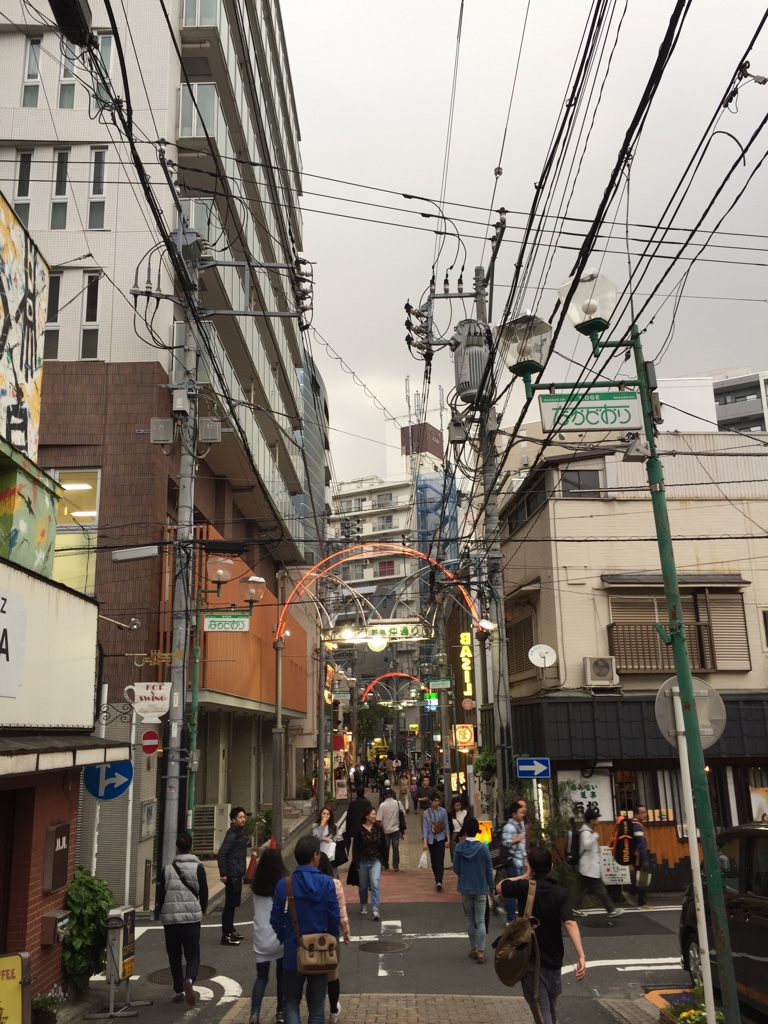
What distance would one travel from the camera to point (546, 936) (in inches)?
284

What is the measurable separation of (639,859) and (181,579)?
9.96 meters

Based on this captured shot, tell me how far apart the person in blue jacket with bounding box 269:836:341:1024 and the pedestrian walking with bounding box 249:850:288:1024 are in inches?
32.4

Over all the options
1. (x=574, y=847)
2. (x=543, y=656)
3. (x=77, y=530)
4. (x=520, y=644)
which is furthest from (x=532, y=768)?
(x=77, y=530)

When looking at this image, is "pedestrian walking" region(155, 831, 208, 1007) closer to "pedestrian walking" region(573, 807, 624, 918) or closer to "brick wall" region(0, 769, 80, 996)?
"brick wall" region(0, 769, 80, 996)

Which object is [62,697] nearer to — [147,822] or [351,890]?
[147,822]

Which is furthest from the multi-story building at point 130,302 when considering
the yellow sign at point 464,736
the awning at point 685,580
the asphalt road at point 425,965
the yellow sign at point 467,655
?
the yellow sign at point 467,655

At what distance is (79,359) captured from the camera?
19922mm

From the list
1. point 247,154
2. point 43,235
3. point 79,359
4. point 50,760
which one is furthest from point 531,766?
point 247,154

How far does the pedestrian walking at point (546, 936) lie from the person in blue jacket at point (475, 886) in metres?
3.90

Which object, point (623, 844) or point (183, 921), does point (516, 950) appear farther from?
point (623, 844)

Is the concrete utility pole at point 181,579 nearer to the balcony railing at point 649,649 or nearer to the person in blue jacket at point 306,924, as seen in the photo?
the person in blue jacket at point 306,924

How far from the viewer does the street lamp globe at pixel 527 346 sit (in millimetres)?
9977

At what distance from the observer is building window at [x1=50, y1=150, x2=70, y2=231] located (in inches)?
815

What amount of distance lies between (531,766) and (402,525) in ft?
289
